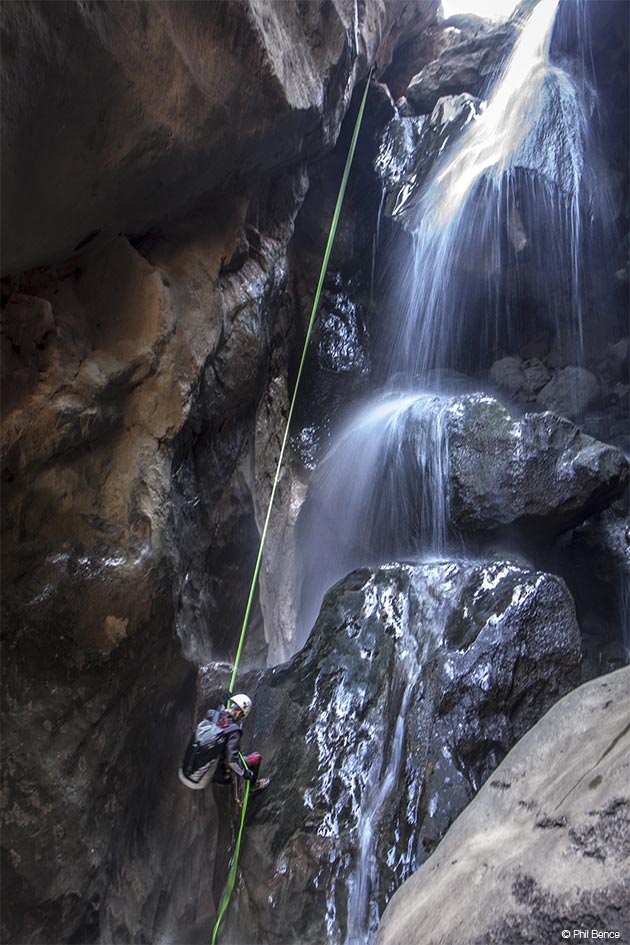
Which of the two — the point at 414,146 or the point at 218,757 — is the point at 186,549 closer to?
the point at 218,757

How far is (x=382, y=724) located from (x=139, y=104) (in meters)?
4.54

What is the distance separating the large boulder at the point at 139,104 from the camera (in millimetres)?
3225

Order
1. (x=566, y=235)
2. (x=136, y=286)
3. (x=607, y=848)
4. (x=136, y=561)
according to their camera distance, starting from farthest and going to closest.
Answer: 1. (x=566, y=235)
2. (x=136, y=286)
3. (x=136, y=561)
4. (x=607, y=848)


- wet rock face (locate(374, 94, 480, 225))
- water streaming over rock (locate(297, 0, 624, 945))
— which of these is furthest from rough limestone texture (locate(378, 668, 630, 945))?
wet rock face (locate(374, 94, 480, 225))

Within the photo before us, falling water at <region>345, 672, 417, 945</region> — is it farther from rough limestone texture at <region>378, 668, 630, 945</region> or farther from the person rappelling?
rough limestone texture at <region>378, 668, 630, 945</region>

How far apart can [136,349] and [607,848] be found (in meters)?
4.19

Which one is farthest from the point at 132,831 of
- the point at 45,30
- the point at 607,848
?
the point at 45,30

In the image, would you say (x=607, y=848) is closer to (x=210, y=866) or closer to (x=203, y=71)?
(x=210, y=866)

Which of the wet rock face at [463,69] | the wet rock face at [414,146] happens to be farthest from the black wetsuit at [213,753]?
the wet rock face at [463,69]

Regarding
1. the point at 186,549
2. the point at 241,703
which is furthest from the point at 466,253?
the point at 241,703

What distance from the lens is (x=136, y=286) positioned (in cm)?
488
